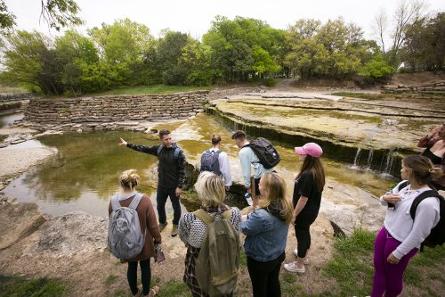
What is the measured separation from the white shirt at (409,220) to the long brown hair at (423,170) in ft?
0.25

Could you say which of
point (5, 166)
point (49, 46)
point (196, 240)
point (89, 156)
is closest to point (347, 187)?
point (196, 240)

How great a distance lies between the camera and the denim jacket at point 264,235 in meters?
1.99

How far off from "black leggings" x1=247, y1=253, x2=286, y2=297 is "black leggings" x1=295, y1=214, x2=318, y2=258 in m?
0.68

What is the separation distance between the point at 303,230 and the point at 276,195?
1.27 m

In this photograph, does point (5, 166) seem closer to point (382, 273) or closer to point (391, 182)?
point (382, 273)

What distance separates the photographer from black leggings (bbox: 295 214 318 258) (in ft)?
9.33

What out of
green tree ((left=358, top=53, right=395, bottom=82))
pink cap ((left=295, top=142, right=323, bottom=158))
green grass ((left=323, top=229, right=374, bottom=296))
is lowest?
green grass ((left=323, top=229, right=374, bottom=296))

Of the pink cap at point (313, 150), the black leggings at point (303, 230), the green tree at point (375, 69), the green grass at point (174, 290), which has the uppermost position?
the green tree at point (375, 69)

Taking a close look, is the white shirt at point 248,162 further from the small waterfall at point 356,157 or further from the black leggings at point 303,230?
the small waterfall at point 356,157

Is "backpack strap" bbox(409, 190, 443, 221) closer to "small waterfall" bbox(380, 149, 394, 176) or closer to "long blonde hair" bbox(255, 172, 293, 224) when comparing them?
"long blonde hair" bbox(255, 172, 293, 224)

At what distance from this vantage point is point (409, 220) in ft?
6.79

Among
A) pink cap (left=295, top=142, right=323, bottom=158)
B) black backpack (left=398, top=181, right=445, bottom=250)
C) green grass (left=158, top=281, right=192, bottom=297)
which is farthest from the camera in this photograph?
green grass (left=158, top=281, right=192, bottom=297)

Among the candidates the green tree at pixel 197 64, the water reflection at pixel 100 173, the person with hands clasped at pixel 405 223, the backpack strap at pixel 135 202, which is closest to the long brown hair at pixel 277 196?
the person with hands clasped at pixel 405 223

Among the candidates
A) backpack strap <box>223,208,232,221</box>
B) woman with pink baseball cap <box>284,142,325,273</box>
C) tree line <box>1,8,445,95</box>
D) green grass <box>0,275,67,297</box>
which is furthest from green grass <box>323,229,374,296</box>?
tree line <box>1,8,445,95</box>
